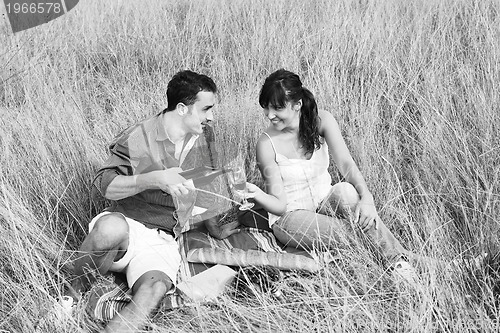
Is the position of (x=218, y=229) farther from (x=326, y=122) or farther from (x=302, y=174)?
(x=326, y=122)

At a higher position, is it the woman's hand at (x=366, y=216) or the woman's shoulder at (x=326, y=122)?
the woman's shoulder at (x=326, y=122)

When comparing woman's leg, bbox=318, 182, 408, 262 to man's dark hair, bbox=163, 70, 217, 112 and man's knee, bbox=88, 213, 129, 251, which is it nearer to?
man's dark hair, bbox=163, 70, 217, 112

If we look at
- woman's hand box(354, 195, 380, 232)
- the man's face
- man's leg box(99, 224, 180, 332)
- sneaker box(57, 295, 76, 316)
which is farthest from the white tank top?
sneaker box(57, 295, 76, 316)

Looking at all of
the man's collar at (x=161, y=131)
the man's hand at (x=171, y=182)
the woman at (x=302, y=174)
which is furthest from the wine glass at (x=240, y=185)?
the man's collar at (x=161, y=131)

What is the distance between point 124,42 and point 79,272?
8.48ft

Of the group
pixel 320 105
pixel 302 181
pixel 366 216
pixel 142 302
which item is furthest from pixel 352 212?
pixel 142 302

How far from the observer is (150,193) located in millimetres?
2822

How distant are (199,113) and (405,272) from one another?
1.18 metres

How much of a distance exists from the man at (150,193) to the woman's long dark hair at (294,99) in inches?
10.8

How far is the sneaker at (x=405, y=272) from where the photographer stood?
89.3 inches

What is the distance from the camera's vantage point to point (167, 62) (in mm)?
4598

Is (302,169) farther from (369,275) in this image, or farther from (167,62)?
(167,62)

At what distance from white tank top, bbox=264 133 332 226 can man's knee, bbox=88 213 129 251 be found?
2.77 ft

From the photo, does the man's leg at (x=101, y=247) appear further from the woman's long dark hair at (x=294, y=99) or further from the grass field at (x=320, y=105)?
the woman's long dark hair at (x=294, y=99)
